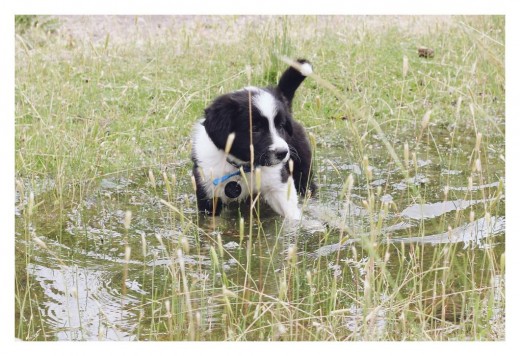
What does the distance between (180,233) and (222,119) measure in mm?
1023

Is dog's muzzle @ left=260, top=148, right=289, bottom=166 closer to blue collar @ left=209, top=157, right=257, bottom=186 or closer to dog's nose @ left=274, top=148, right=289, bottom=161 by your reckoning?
dog's nose @ left=274, top=148, right=289, bottom=161

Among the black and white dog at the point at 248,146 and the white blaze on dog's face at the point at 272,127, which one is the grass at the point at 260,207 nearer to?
the black and white dog at the point at 248,146

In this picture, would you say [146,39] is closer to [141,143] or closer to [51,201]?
[141,143]

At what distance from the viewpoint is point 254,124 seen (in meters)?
4.00

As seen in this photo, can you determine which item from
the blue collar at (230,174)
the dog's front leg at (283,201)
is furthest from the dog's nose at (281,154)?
the blue collar at (230,174)

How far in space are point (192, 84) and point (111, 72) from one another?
665mm

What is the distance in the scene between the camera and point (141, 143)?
208 inches

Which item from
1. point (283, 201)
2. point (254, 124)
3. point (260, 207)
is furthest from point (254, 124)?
point (260, 207)

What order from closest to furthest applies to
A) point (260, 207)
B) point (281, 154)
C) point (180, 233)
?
point (180, 233) → point (281, 154) → point (260, 207)

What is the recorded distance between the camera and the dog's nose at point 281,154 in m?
3.88

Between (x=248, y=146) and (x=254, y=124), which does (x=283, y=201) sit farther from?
(x=254, y=124)

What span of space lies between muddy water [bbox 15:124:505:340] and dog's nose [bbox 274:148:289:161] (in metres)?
0.35

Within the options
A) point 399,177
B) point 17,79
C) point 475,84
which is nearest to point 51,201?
point 17,79

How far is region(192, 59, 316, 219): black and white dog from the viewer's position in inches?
156
